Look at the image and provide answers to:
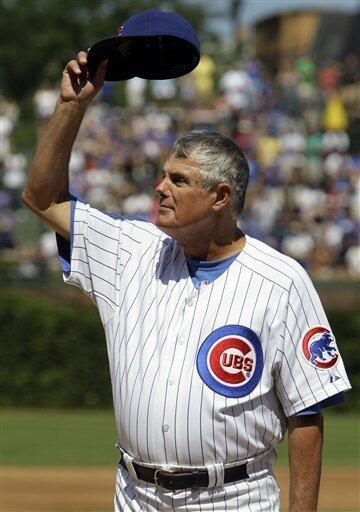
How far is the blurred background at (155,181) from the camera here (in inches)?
568

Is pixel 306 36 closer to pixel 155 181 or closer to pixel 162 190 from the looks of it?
pixel 155 181

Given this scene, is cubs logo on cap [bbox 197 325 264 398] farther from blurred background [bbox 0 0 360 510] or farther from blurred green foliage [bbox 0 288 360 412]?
blurred green foliage [bbox 0 288 360 412]

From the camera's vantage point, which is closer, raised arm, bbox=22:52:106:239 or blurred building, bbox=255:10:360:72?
raised arm, bbox=22:52:106:239

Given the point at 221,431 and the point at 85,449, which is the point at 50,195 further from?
the point at 85,449

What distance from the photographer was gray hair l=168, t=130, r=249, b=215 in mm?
3734

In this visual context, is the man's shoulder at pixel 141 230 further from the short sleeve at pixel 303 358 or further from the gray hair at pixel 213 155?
the short sleeve at pixel 303 358

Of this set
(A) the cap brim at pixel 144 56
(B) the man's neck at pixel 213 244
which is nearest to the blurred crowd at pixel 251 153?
(A) the cap brim at pixel 144 56

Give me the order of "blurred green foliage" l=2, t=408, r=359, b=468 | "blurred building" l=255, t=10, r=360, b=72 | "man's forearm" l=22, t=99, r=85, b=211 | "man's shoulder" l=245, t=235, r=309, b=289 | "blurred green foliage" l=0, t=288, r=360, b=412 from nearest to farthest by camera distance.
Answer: "man's shoulder" l=245, t=235, r=309, b=289 < "man's forearm" l=22, t=99, r=85, b=211 < "blurred green foliage" l=2, t=408, r=359, b=468 < "blurred green foliage" l=0, t=288, r=360, b=412 < "blurred building" l=255, t=10, r=360, b=72

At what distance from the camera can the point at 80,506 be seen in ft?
29.1

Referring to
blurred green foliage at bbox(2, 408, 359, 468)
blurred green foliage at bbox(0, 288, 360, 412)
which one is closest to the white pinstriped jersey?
blurred green foliage at bbox(2, 408, 359, 468)

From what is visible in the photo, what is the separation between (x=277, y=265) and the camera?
3.76 m

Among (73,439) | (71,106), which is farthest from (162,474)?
(73,439)

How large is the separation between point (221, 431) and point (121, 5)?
103 feet

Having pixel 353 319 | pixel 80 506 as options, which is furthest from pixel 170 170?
pixel 353 319
